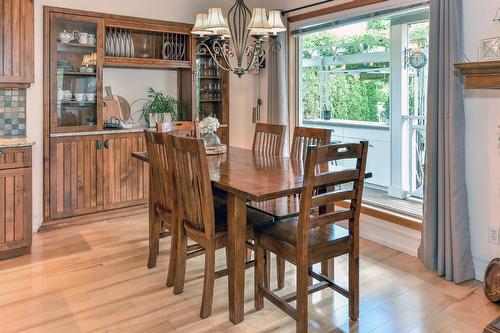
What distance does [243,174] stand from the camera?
2.51 m

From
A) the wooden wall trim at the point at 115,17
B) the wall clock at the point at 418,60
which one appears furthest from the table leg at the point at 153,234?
the wall clock at the point at 418,60

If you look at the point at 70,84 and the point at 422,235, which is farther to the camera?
the point at 70,84

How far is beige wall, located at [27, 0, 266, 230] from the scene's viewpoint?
3887 millimetres

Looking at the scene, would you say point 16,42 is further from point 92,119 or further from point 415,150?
point 415,150

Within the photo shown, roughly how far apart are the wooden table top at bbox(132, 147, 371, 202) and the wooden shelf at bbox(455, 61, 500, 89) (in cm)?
102

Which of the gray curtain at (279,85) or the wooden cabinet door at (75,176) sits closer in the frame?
the wooden cabinet door at (75,176)

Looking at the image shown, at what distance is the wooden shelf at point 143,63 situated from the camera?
426 cm

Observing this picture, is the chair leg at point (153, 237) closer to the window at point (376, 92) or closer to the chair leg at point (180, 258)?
the chair leg at point (180, 258)

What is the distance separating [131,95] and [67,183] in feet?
4.25

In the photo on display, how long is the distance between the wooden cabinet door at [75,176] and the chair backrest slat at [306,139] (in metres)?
2.13

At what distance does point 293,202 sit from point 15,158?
226 cm

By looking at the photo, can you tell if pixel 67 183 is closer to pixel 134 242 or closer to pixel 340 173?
pixel 134 242

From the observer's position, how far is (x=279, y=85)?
15.7 ft

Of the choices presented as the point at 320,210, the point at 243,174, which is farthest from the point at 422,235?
the point at 243,174
